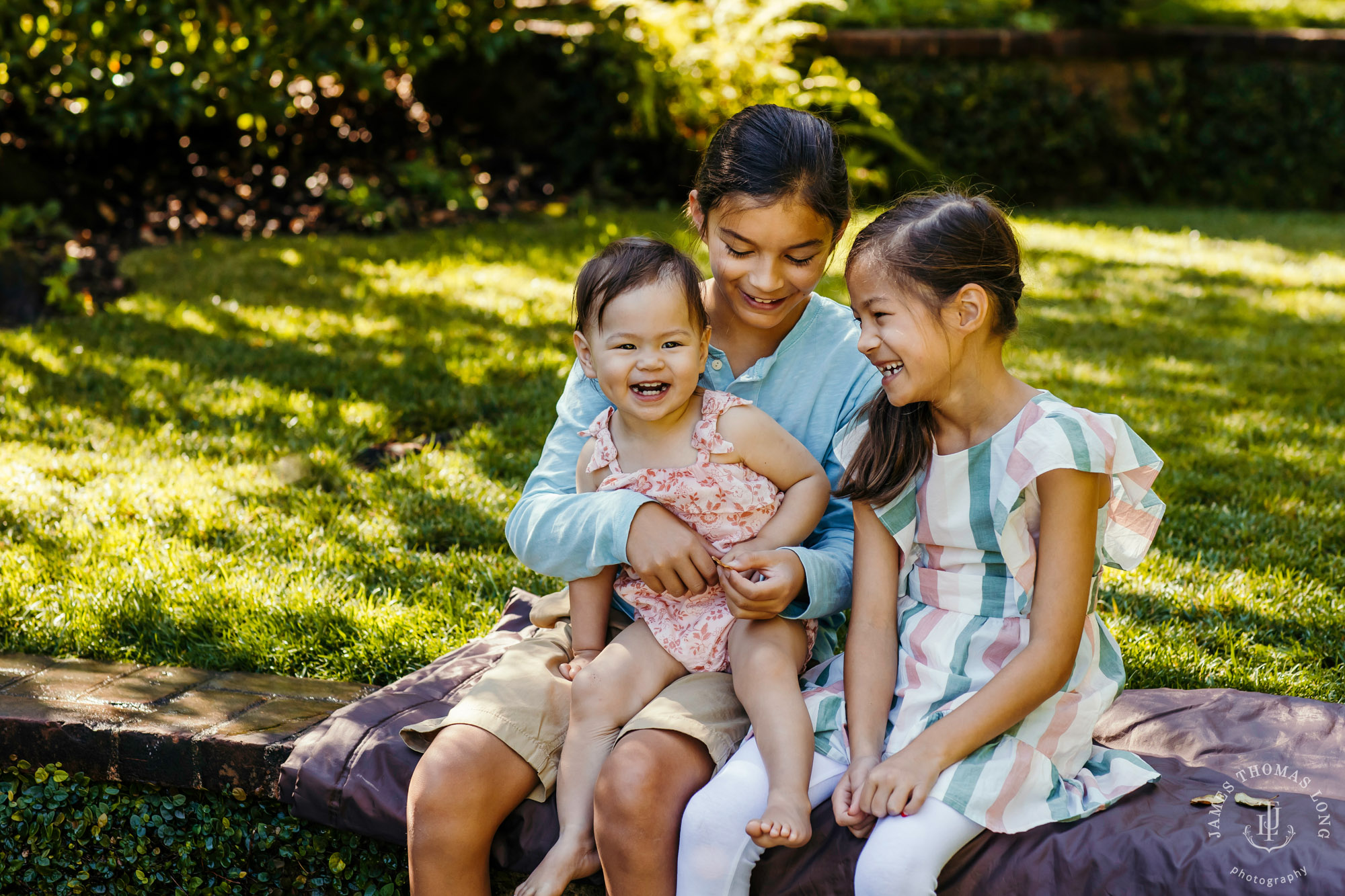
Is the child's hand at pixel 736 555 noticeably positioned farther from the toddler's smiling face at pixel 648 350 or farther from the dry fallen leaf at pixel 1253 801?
the dry fallen leaf at pixel 1253 801

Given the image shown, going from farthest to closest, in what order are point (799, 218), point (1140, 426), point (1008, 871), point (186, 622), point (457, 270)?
1. point (457, 270)
2. point (1140, 426)
3. point (186, 622)
4. point (799, 218)
5. point (1008, 871)

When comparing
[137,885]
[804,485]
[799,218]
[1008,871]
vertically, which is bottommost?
[137,885]

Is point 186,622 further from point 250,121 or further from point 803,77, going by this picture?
point 803,77

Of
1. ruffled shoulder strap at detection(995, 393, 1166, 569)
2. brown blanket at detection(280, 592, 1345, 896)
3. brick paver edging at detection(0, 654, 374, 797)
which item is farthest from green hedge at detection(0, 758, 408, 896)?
ruffled shoulder strap at detection(995, 393, 1166, 569)

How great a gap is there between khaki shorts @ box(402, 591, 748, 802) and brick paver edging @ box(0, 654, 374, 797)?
1.29 feet

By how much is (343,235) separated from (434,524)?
3.93 m

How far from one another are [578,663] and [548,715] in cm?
14

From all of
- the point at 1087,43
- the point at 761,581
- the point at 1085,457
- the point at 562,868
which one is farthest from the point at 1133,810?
the point at 1087,43

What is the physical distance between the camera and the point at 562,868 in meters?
1.94

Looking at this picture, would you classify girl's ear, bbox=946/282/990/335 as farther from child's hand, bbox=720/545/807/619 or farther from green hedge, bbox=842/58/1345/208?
green hedge, bbox=842/58/1345/208

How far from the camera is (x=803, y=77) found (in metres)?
8.73

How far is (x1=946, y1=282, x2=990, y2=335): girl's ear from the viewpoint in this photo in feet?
6.62

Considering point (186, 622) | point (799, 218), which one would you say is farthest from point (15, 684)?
point (799, 218)

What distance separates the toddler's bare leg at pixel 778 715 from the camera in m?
1.83
